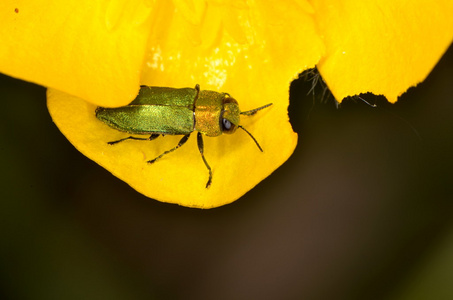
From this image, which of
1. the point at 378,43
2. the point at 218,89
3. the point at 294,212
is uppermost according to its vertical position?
the point at 378,43

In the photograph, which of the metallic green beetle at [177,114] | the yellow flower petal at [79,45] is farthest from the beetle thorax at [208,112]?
the yellow flower petal at [79,45]

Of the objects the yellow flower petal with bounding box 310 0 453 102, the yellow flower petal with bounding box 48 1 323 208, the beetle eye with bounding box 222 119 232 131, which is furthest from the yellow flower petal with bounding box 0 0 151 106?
the yellow flower petal with bounding box 310 0 453 102

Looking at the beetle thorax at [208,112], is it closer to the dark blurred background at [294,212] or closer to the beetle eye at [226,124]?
the beetle eye at [226,124]

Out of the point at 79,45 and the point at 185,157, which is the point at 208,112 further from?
the point at 79,45

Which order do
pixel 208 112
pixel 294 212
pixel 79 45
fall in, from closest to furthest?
pixel 79 45
pixel 208 112
pixel 294 212

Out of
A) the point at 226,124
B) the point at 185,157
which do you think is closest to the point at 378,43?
the point at 226,124

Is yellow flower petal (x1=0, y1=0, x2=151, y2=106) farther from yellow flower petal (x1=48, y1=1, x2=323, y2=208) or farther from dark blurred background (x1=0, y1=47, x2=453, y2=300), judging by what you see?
dark blurred background (x1=0, y1=47, x2=453, y2=300)

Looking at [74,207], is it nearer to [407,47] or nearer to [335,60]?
[335,60]
